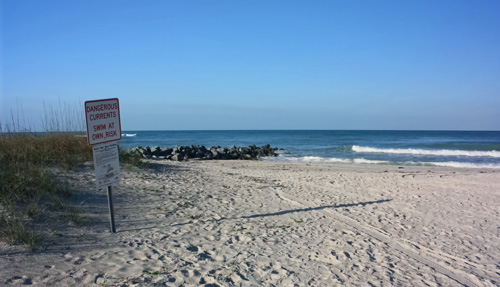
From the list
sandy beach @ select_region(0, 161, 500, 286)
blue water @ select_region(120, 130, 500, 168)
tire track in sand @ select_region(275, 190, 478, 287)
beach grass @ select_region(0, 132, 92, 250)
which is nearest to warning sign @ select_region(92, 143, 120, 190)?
sandy beach @ select_region(0, 161, 500, 286)

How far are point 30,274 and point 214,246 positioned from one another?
242cm

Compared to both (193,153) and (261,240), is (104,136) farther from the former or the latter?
(193,153)

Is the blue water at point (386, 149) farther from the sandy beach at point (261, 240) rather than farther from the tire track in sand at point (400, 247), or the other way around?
the tire track in sand at point (400, 247)

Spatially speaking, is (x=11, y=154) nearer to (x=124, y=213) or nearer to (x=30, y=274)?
(x=124, y=213)

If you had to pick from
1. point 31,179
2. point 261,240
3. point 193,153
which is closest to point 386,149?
point 193,153

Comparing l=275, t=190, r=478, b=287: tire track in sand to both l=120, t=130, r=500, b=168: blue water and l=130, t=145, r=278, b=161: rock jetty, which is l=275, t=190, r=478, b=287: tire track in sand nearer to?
l=120, t=130, r=500, b=168: blue water

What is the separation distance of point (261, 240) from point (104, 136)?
307 centimetres

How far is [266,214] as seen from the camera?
23.9 ft

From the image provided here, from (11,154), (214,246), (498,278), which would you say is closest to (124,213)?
(214,246)

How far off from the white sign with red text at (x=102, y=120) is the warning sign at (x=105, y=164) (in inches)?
4.7

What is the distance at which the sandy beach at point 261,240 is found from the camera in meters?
4.03

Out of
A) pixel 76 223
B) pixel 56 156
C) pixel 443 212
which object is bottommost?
pixel 443 212

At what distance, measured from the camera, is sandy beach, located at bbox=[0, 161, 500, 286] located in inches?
159

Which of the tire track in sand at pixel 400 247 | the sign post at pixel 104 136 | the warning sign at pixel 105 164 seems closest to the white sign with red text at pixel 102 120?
the sign post at pixel 104 136
